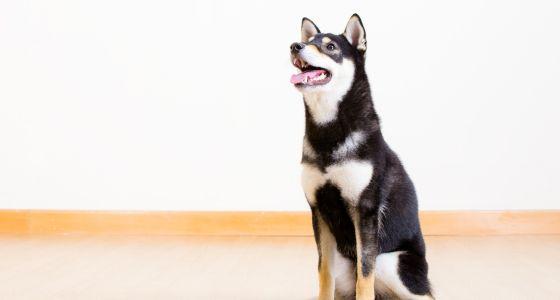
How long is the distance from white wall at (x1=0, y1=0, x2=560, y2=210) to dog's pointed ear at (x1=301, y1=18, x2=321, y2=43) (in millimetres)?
1388

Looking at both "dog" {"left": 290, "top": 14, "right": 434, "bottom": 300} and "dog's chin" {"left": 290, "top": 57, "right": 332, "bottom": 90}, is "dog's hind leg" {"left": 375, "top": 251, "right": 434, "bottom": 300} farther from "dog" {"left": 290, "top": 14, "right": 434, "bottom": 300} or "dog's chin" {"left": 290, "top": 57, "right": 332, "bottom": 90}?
"dog's chin" {"left": 290, "top": 57, "right": 332, "bottom": 90}

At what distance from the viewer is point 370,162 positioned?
179 cm

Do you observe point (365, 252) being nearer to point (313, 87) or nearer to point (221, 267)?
point (313, 87)

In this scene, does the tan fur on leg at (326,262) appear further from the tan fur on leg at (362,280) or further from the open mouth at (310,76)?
the open mouth at (310,76)

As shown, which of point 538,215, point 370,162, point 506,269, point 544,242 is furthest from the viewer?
point 538,215

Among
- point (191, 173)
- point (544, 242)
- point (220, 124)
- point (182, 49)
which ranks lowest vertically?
point (544, 242)

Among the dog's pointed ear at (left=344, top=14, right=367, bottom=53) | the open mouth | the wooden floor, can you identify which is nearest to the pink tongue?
the open mouth

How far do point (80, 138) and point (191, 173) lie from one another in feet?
2.25

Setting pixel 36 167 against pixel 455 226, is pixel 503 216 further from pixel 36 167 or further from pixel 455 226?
pixel 36 167

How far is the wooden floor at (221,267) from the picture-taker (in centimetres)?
227

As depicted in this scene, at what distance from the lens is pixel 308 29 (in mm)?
2064

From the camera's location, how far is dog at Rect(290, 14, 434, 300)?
69.3 inches

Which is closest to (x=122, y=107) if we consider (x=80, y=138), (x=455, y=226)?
(x=80, y=138)

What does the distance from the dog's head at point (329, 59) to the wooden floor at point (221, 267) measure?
2.80 feet
